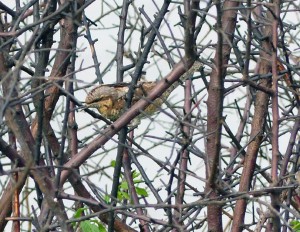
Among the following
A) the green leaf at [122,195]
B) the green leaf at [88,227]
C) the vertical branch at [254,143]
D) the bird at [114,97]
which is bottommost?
the green leaf at [88,227]

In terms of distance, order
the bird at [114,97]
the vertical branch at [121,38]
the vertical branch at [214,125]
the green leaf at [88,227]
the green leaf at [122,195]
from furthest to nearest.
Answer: the bird at [114,97] → the vertical branch at [121,38] → the green leaf at [122,195] → the green leaf at [88,227] → the vertical branch at [214,125]

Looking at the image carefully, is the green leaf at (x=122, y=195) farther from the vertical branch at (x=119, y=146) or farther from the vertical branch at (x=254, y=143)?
the vertical branch at (x=254, y=143)

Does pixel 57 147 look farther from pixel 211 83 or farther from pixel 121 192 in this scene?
pixel 211 83

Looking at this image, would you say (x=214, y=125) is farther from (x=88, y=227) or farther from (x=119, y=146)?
(x=88, y=227)

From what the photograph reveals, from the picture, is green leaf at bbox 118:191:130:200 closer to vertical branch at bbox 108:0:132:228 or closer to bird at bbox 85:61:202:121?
vertical branch at bbox 108:0:132:228

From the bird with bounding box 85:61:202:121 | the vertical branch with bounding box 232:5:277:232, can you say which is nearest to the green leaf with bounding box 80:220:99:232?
the vertical branch with bounding box 232:5:277:232

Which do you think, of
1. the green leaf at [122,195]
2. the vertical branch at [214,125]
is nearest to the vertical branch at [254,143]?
the vertical branch at [214,125]

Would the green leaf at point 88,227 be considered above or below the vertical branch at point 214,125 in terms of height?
below

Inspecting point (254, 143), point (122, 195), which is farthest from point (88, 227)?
point (254, 143)

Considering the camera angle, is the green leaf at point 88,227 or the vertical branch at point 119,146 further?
the vertical branch at point 119,146

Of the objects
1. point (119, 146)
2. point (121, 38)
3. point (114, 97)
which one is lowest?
point (119, 146)

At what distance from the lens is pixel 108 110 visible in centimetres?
488

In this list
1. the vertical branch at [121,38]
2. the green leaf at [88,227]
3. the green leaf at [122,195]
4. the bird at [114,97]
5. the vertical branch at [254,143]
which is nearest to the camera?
the green leaf at [88,227]

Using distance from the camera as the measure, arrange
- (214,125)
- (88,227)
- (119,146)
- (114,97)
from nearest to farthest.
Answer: (88,227)
(119,146)
(214,125)
(114,97)
